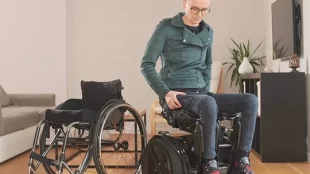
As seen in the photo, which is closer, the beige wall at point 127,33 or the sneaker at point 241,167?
the sneaker at point 241,167

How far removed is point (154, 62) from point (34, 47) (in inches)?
141

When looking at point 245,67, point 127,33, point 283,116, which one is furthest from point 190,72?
point 127,33

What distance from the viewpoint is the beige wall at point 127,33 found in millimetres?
5215

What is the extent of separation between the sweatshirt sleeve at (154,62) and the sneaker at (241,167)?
0.45 m

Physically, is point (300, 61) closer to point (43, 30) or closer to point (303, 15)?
point (303, 15)

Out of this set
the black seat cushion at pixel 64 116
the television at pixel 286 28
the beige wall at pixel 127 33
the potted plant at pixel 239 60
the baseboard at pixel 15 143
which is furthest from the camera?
the beige wall at pixel 127 33

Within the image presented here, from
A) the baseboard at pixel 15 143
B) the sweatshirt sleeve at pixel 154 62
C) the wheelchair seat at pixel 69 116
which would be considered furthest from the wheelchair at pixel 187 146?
the baseboard at pixel 15 143

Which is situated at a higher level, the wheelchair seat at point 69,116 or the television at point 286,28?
the television at point 286,28

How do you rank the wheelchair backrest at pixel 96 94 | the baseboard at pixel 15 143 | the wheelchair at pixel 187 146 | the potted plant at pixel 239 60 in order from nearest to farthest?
the wheelchair at pixel 187 146
the wheelchair backrest at pixel 96 94
the baseboard at pixel 15 143
the potted plant at pixel 239 60

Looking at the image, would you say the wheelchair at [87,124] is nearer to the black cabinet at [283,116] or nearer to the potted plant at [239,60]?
the black cabinet at [283,116]

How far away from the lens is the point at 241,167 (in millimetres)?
1877

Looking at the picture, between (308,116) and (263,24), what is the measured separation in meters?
2.09

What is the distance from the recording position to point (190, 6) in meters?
2.04

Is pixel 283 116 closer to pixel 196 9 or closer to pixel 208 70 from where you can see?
pixel 208 70
